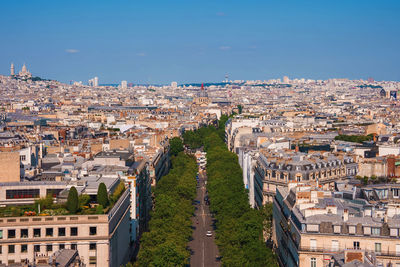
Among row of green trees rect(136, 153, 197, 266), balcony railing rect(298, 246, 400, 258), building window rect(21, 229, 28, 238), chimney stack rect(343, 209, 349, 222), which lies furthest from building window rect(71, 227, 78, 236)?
chimney stack rect(343, 209, 349, 222)

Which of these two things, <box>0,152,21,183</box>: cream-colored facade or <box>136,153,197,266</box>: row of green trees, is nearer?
<box>136,153,197,266</box>: row of green trees

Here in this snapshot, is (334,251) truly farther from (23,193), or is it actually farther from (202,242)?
(202,242)

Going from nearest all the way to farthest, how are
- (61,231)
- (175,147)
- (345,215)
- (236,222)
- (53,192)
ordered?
(345,215) < (61,231) < (53,192) < (236,222) < (175,147)

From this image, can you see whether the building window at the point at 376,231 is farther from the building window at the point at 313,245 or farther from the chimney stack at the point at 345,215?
the building window at the point at 313,245

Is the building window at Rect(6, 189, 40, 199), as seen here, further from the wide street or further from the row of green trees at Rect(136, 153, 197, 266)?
the wide street

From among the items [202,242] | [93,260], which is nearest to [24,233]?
[93,260]
